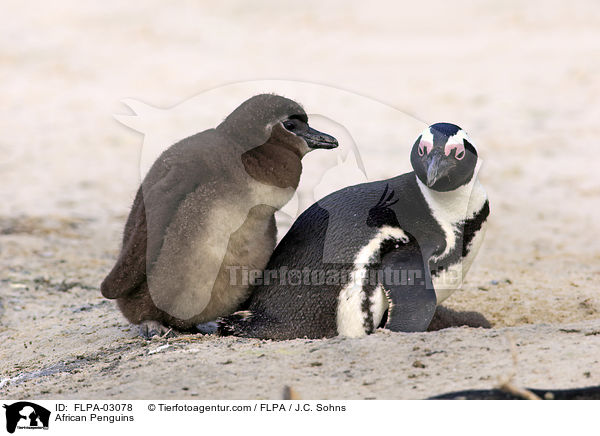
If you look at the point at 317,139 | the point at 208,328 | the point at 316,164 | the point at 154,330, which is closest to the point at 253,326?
the point at 208,328

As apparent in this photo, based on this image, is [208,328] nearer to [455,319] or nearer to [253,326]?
[253,326]

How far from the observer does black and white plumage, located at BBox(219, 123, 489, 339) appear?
10.9ft

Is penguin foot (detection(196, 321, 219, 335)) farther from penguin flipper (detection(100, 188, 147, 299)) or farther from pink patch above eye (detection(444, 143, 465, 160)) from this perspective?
pink patch above eye (detection(444, 143, 465, 160))

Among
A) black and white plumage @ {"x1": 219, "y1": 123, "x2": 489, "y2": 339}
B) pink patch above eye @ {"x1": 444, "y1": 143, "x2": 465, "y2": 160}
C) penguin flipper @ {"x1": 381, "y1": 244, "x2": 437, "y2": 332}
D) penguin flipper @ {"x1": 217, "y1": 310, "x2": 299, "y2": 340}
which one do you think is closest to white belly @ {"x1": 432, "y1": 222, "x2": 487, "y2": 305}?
black and white plumage @ {"x1": 219, "y1": 123, "x2": 489, "y2": 339}

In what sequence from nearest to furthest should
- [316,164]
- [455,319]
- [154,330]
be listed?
[154,330], [455,319], [316,164]

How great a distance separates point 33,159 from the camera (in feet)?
27.6

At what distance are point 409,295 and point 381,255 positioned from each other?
0.21 m

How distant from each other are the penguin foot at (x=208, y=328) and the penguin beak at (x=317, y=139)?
2.82 ft

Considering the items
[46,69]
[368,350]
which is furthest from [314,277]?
[46,69]
